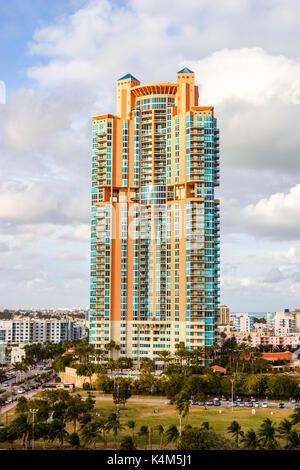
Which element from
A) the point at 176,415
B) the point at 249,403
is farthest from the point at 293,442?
the point at 249,403

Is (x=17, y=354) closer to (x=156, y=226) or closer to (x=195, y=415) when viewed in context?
(x=156, y=226)

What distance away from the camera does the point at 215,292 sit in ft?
440

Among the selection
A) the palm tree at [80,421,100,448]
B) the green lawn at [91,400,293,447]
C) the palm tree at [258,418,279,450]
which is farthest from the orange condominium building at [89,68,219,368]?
the palm tree at [258,418,279,450]

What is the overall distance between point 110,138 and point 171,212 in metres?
27.0

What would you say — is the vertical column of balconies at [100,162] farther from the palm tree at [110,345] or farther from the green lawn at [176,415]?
the green lawn at [176,415]

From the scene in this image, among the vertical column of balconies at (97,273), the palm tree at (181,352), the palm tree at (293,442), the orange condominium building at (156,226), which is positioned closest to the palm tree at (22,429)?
the palm tree at (293,442)

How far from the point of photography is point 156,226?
447 feet

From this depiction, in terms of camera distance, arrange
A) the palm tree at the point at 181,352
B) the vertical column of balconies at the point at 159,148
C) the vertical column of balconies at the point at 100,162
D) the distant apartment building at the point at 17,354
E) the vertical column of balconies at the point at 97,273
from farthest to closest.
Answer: the distant apartment building at the point at 17,354 → the vertical column of balconies at the point at 100,162 → the vertical column of balconies at the point at 159,148 → the vertical column of balconies at the point at 97,273 → the palm tree at the point at 181,352

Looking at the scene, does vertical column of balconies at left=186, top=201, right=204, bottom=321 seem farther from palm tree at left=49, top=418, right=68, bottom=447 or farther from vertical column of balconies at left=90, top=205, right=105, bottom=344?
palm tree at left=49, top=418, right=68, bottom=447

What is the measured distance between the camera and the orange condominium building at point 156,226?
13162cm
